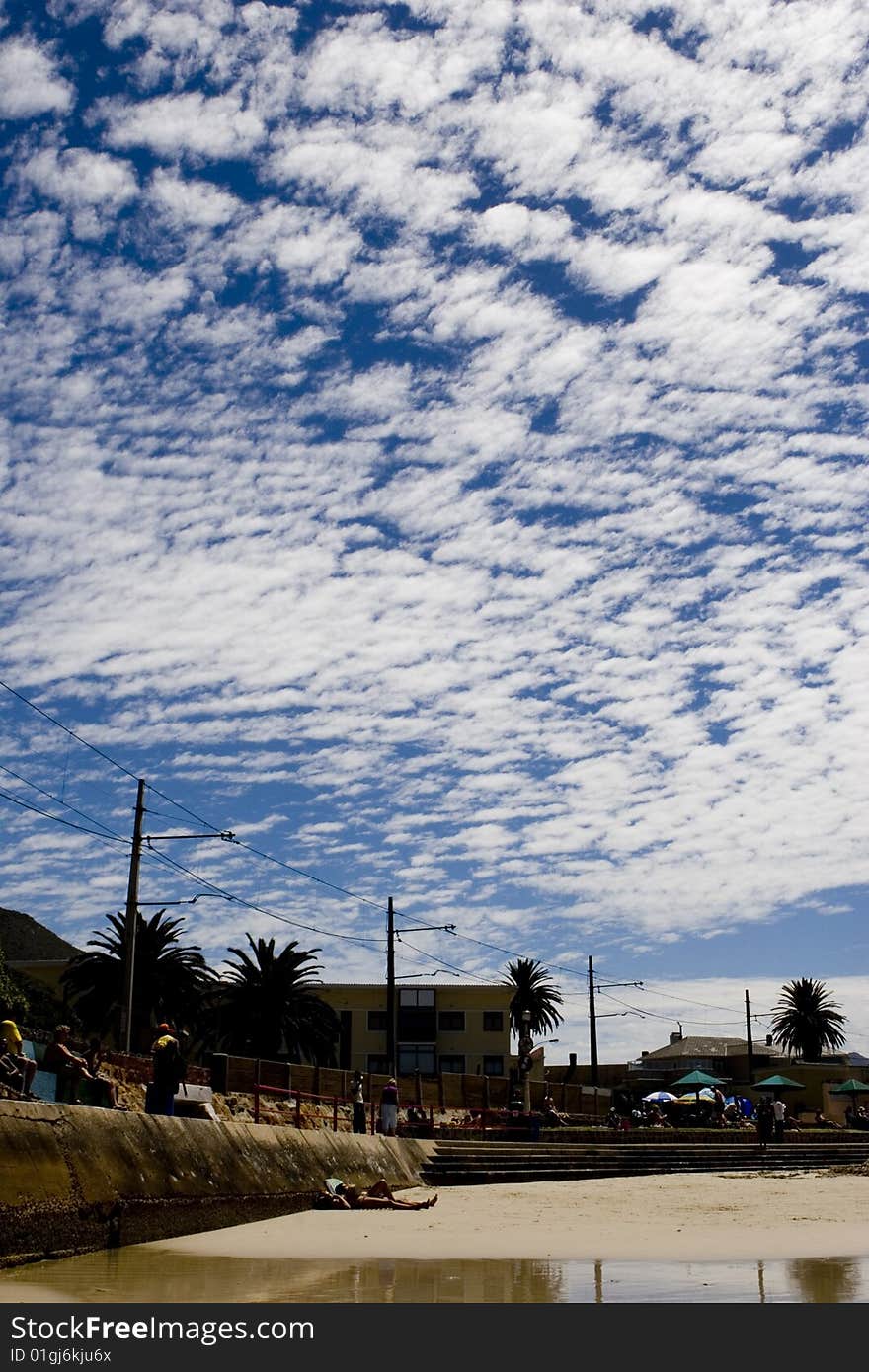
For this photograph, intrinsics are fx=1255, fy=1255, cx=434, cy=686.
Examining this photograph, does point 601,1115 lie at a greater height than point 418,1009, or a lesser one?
lesser

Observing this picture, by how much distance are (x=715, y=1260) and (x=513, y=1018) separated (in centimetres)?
6551

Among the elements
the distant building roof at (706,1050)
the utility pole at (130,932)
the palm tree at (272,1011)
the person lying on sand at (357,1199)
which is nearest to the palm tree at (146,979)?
the palm tree at (272,1011)

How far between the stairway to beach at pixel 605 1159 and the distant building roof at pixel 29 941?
5066cm

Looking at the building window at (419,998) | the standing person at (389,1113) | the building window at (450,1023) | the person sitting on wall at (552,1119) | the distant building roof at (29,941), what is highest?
the distant building roof at (29,941)

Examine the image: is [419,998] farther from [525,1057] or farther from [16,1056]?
[16,1056]

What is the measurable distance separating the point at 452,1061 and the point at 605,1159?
45.8 metres

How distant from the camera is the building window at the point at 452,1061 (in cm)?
7250

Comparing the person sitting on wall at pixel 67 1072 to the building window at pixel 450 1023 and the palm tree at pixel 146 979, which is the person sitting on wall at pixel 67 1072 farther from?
the building window at pixel 450 1023

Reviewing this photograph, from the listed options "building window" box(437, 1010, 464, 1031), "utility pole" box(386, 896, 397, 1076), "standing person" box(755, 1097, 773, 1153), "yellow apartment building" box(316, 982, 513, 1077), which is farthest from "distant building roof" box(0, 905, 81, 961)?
"standing person" box(755, 1097, 773, 1153)

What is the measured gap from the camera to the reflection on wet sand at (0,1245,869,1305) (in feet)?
27.3
